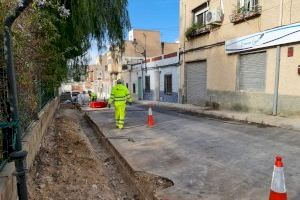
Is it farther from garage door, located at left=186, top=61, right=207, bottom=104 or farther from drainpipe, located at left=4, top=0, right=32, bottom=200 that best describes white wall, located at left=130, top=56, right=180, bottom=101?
drainpipe, located at left=4, top=0, right=32, bottom=200

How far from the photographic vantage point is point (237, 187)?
399cm

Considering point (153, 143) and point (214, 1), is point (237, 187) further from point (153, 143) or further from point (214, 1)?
point (214, 1)

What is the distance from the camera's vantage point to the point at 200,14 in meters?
17.9

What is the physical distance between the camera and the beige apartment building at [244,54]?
411 inches

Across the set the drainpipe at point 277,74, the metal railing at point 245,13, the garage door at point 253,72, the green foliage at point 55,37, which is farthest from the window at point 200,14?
the green foliage at point 55,37

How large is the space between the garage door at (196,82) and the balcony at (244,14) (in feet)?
12.9

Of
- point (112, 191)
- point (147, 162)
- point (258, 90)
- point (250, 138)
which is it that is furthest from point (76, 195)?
point (258, 90)

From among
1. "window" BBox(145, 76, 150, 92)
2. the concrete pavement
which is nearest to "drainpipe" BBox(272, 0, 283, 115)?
the concrete pavement

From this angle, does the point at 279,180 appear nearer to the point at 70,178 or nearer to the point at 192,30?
the point at 70,178

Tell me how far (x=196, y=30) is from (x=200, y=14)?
5.03ft

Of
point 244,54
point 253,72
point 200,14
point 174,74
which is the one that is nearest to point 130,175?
point 253,72

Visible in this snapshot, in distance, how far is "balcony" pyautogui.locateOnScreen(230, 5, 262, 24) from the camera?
12.0 metres

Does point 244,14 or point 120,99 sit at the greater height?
point 244,14

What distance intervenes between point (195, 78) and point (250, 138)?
36.0ft
